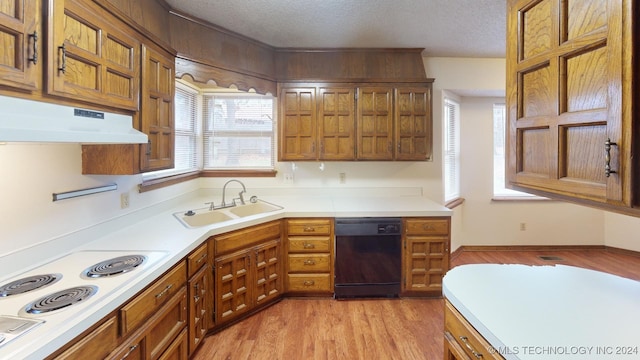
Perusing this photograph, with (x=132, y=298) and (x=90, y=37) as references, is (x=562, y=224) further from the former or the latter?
(x=90, y=37)

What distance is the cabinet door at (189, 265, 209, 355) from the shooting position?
195cm

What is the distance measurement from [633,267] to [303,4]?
498 centimetres

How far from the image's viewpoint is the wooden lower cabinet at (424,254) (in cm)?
288

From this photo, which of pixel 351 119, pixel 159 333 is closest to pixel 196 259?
pixel 159 333

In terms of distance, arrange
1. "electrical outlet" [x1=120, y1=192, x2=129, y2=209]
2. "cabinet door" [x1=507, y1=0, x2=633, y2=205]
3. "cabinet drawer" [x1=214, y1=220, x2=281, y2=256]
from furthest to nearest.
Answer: "cabinet drawer" [x1=214, y1=220, x2=281, y2=256] < "electrical outlet" [x1=120, y1=192, x2=129, y2=209] < "cabinet door" [x1=507, y1=0, x2=633, y2=205]

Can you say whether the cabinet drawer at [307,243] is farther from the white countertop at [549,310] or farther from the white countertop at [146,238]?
the white countertop at [549,310]

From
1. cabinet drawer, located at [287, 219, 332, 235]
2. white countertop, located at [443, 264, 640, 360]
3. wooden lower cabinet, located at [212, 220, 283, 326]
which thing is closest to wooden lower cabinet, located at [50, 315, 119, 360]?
wooden lower cabinet, located at [212, 220, 283, 326]

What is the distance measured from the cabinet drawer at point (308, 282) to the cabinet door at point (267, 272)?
12 cm

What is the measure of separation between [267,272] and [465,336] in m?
1.88

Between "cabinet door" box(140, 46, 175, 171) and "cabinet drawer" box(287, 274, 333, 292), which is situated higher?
"cabinet door" box(140, 46, 175, 171)

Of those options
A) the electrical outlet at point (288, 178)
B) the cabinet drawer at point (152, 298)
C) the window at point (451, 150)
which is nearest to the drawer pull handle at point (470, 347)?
the cabinet drawer at point (152, 298)

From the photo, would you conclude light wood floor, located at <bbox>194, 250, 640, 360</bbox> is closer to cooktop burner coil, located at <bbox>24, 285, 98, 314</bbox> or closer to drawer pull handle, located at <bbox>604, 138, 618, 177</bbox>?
cooktop burner coil, located at <bbox>24, 285, 98, 314</bbox>

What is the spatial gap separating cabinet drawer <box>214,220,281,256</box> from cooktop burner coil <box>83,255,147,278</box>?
719 mm

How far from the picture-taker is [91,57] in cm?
141
